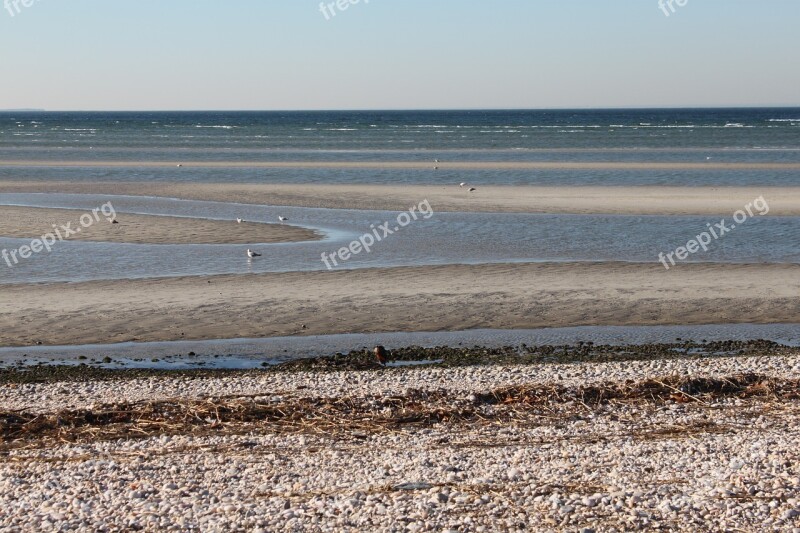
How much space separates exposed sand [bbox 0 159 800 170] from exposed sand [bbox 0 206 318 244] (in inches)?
927

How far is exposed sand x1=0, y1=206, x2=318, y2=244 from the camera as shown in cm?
2447

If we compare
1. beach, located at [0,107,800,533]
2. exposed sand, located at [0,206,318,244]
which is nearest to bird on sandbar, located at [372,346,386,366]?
beach, located at [0,107,800,533]

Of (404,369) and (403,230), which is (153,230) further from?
(404,369)

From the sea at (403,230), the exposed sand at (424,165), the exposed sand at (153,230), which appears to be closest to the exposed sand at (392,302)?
the sea at (403,230)

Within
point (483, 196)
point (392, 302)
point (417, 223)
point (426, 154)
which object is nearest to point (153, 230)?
point (417, 223)

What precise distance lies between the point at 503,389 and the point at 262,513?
422 centimetres

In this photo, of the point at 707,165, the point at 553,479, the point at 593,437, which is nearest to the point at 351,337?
the point at 593,437

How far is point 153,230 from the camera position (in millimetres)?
26078

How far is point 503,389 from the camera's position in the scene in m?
10.9

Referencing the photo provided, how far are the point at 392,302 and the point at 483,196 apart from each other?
756 inches

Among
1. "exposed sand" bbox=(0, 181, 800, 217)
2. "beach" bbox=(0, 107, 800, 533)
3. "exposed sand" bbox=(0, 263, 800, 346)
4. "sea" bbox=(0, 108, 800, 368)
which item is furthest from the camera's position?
"exposed sand" bbox=(0, 181, 800, 217)

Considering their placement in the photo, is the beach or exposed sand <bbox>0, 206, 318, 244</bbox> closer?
the beach

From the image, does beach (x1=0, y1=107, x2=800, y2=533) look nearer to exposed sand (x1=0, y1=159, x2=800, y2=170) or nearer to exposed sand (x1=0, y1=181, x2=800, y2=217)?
exposed sand (x1=0, y1=181, x2=800, y2=217)

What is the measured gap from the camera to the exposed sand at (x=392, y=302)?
1522cm
